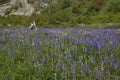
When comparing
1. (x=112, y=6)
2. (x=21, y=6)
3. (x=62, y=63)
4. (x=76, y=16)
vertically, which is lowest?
(x=21, y=6)

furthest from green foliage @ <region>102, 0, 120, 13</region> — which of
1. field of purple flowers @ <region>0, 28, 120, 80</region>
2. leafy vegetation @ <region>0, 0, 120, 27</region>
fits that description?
field of purple flowers @ <region>0, 28, 120, 80</region>

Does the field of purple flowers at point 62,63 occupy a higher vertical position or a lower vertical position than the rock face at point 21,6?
higher

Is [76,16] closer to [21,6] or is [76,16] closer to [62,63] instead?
[21,6]

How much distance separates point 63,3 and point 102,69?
4196 centimetres

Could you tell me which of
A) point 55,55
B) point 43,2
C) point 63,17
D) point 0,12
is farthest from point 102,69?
point 43,2

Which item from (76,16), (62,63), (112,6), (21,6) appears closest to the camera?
(62,63)

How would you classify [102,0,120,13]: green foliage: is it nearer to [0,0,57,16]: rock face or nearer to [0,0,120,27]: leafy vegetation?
[0,0,120,27]: leafy vegetation

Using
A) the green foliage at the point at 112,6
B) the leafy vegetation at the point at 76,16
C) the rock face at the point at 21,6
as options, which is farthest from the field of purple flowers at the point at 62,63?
the rock face at the point at 21,6

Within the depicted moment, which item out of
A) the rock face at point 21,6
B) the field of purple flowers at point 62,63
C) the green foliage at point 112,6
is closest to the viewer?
the field of purple flowers at point 62,63

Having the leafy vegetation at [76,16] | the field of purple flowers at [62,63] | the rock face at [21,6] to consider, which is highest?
the field of purple flowers at [62,63]

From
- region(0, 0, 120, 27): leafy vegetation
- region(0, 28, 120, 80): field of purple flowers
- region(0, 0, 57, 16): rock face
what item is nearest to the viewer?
region(0, 28, 120, 80): field of purple flowers

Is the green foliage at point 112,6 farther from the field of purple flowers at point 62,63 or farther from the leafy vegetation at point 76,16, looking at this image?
the field of purple flowers at point 62,63

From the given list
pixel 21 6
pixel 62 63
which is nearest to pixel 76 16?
pixel 21 6

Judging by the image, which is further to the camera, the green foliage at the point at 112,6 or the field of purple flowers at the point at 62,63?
the green foliage at the point at 112,6
